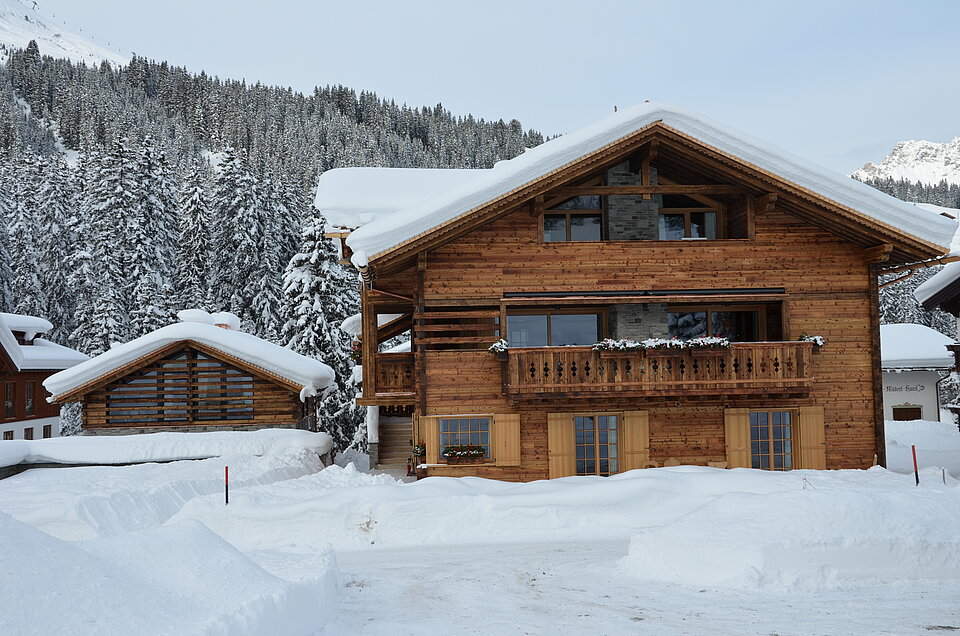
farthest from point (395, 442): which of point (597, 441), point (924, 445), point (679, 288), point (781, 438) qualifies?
point (924, 445)

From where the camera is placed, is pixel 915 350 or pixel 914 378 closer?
pixel 915 350

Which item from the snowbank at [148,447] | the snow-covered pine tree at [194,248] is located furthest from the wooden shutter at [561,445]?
the snow-covered pine tree at [194,248]

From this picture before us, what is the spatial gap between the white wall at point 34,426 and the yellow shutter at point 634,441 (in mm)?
29364

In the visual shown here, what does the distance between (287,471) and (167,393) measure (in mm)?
7686

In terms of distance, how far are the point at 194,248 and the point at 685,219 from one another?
41.0 meters

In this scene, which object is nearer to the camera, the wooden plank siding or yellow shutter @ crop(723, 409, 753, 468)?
the wooden plank siding

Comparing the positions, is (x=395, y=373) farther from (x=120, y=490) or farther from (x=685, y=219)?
(x=685, y=219)

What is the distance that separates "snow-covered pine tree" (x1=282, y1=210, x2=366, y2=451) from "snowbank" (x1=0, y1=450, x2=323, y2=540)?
1375 centimetres

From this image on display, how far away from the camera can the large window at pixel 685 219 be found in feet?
67.7

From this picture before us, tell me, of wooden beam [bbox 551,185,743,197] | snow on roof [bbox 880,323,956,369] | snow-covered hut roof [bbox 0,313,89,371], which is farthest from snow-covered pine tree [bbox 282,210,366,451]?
snow on roof [bbox 880,323,956,369]

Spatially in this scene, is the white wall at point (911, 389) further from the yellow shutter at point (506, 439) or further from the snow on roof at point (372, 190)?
the yellow shutter at point (506, 439)

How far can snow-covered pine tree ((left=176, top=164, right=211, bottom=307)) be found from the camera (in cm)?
5175

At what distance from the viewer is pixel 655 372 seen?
18.4m

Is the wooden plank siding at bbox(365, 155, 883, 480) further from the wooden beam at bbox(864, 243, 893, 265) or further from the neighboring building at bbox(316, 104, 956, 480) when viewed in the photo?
the wooden beam at bbox(864, 243, 893, 265)
